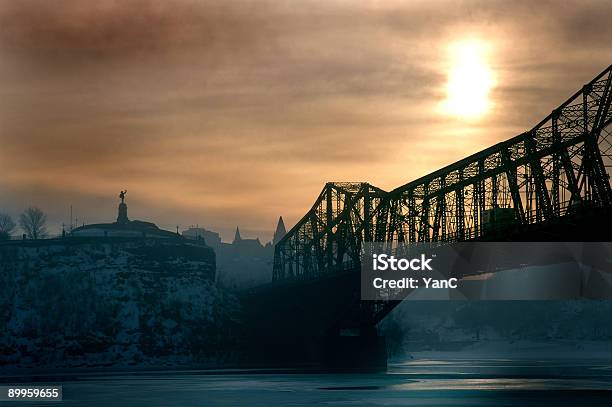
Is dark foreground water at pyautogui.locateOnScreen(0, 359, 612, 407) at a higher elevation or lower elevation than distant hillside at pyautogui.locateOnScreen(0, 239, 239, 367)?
lower

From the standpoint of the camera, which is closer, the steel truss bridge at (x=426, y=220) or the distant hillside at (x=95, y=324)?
the steel truss bridge at (x=426, y=220)

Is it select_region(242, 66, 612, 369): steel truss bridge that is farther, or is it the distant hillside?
the distant hillside

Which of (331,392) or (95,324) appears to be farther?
Result: (95,324)

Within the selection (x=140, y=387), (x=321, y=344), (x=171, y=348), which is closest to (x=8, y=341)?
(x=171, y=348)

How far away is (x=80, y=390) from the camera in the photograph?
9550 cm

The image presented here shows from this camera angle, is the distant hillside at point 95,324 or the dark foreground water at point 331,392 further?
the distant hillside at point 95,324

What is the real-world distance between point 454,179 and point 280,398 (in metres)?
43.0

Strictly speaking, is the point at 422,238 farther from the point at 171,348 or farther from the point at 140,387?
the point at 171,348

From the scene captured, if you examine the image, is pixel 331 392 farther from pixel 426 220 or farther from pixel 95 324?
pixel 95 324

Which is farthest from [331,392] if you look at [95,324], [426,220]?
[95,324]

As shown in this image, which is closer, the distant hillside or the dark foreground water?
the dark foreground water

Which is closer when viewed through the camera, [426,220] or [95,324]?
[426,220]

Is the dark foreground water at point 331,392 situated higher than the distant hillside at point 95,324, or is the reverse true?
the distant hillside at point 95,324

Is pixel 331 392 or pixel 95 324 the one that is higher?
pixel 95 324
